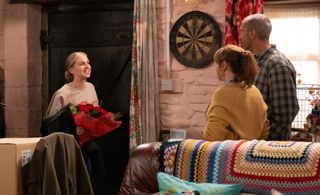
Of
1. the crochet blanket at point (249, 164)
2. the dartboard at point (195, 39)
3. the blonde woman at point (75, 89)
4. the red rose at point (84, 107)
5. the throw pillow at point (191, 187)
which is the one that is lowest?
the throw pillow at point (191, 187)

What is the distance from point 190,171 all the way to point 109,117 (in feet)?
4.43

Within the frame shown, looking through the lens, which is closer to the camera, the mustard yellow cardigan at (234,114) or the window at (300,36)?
the mustard yellow cardigan at (234,114)

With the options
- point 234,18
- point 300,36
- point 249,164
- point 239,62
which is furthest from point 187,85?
point 249,164

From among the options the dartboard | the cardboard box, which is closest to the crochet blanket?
the cardboard box

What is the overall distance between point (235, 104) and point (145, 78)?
5.29 ft

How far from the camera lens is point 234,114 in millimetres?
2629

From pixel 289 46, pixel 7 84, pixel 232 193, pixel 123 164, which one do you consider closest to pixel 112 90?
pixel 123 164

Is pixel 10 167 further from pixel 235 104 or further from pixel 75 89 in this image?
pixel 75 89

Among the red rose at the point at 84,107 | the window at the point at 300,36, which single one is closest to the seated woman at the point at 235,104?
the red rose at the point at 84,107

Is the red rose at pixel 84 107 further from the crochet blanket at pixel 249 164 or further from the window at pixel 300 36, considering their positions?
the window at pixel 300 36

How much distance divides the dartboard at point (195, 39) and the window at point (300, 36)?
0.64 meters

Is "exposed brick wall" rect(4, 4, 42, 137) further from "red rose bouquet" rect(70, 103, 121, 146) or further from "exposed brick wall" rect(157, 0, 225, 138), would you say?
"exposed brick wall" rect(157, 0, 225, 138)

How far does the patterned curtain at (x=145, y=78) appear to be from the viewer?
13.5 feet

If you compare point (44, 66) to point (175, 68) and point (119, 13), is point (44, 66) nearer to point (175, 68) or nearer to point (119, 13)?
point (119, 13)
